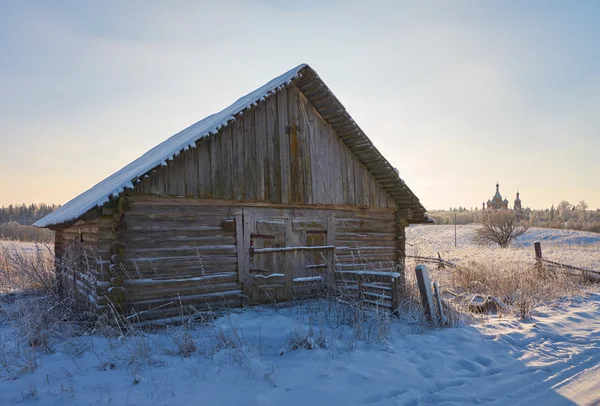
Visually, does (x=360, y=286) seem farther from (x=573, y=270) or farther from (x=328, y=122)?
Result: (x=573, y=270)

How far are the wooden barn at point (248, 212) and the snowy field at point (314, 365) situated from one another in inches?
51.7

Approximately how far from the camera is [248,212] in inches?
371

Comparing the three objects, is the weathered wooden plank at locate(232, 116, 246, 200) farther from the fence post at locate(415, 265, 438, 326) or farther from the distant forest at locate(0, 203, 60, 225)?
the distant forest at locate(0, 203, 60, 225)

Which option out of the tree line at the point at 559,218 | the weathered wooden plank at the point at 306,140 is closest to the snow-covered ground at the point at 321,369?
the weathered wooden plank at the point at 306,140

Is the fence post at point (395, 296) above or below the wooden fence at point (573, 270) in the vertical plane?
above

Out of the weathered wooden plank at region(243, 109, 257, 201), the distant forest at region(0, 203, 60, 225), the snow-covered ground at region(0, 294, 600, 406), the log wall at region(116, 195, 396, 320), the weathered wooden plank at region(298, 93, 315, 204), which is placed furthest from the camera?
the distant forest at region(0, 203, 60, 225)

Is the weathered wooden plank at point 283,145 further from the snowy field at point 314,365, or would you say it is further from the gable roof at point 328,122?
the snowy field at point 314,365

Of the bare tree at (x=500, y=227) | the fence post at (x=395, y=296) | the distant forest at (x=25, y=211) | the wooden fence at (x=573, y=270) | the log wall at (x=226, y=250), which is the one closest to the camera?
the fence post at (x=395, y=296)

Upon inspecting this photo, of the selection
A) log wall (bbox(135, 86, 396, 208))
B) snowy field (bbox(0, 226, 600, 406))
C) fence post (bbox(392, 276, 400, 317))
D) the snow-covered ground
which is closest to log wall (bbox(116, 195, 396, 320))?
log wall (bbox(135, 86, 396, 208))

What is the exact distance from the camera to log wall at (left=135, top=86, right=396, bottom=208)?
8484 millimetres

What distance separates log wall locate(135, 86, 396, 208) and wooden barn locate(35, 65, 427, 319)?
3cm

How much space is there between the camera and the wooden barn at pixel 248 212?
7859mm

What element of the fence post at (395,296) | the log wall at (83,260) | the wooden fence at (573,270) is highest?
the log wall at (83,260)

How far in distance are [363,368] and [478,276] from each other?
900cm
